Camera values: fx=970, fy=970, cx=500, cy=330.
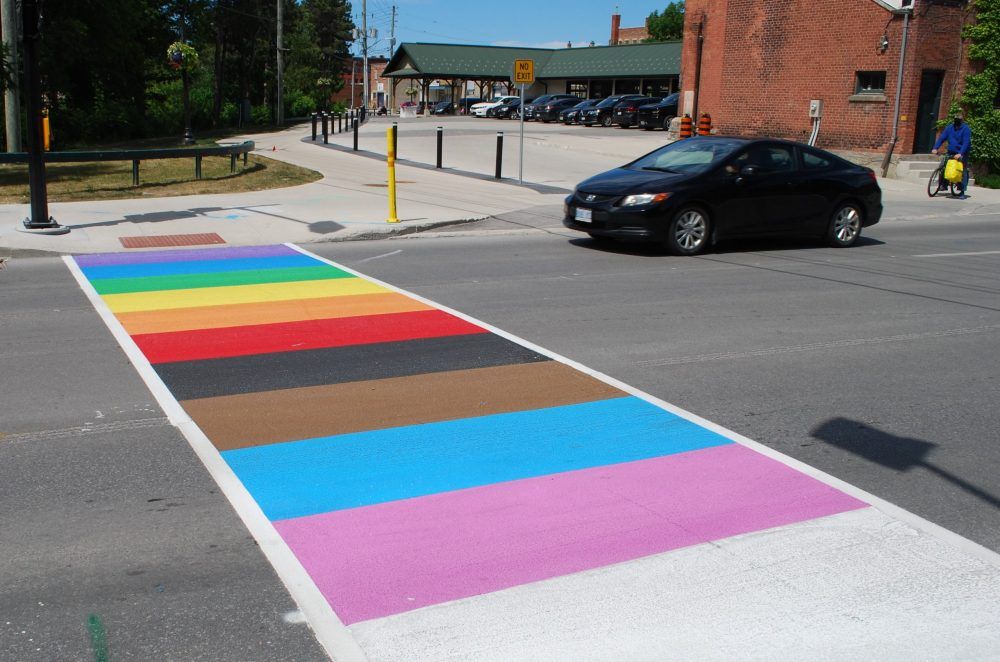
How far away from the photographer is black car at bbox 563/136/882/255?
41.8 ft

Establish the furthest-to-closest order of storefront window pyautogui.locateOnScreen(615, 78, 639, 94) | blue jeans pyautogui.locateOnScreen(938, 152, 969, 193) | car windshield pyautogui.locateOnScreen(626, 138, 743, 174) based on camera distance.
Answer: storefront window pyautogui.locateOnScreen(615, 78, 639, 94) < blue jeans pyautogui.locateOnScreen(938, 152, 969, 193) < car windshield pyautogui.locateOnScreen(626, 138, 743, 174)

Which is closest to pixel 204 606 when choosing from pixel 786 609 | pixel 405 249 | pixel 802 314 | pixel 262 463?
pixel 262 463

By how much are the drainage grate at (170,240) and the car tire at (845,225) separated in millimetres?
8857

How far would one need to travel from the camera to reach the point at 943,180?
74.7ft

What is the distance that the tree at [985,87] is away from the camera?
2548 centimetres

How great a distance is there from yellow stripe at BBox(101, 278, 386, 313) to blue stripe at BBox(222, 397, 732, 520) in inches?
172

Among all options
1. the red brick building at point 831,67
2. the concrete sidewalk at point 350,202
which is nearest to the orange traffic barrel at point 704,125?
the red brick building at point 831,67

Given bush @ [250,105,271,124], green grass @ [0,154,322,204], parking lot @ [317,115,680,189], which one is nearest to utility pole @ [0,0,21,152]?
green grass @ [0,154,322,204]

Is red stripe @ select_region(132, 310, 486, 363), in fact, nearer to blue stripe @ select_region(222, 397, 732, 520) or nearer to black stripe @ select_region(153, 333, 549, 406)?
black stripe @ select_region(153, 333, 549, 406)

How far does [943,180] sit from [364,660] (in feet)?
74.4

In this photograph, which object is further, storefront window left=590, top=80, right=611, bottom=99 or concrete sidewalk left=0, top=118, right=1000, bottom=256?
storefront window left=590, top=80, right=611, bottom=99

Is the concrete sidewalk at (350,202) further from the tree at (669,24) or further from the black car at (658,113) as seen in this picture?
the tree at (669,24)

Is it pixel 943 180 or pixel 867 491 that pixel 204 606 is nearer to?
pixel 867 491

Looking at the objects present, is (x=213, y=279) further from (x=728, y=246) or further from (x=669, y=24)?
(x=669, y=24)
